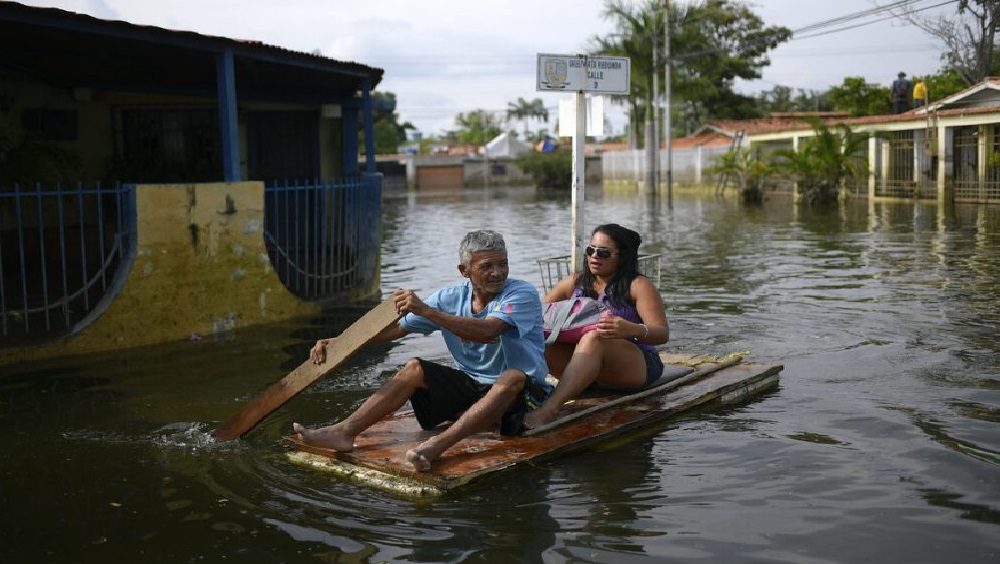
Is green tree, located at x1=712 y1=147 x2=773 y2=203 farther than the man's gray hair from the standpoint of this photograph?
Yes

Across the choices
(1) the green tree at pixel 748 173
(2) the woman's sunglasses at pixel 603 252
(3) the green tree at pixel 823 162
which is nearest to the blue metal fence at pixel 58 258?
(2) the woman's sunglasses at pixel 603 252

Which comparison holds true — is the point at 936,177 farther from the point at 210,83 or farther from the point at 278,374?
the point at 278,374

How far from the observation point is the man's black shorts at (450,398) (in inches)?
234

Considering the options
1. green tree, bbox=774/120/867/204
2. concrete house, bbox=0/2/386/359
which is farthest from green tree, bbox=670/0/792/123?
concrete house, bbox=0/2/386/359

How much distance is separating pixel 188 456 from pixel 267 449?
18.6 inches

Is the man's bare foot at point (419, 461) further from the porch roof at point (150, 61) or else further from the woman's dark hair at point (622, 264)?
the porch roof at point (150, 61)

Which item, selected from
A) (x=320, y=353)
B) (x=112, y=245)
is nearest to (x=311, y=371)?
(x=320, y=353)

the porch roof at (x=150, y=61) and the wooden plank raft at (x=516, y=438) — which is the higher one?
the porch roof at (x=150, y=61)

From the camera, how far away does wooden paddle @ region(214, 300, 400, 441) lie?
5652mm

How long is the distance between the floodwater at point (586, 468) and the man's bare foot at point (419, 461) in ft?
0.56

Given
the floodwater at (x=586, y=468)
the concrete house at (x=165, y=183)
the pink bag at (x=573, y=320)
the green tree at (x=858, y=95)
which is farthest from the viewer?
the green tree at (x=858, y=95)

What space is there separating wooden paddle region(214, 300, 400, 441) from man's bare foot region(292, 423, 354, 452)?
32cm

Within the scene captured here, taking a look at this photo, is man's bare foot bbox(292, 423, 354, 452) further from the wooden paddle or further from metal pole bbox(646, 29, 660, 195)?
metal pole bbox(646, 29, 660, 195)

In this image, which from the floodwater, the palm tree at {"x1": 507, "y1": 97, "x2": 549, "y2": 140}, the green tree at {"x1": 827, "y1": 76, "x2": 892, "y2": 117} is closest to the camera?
the floodwater
